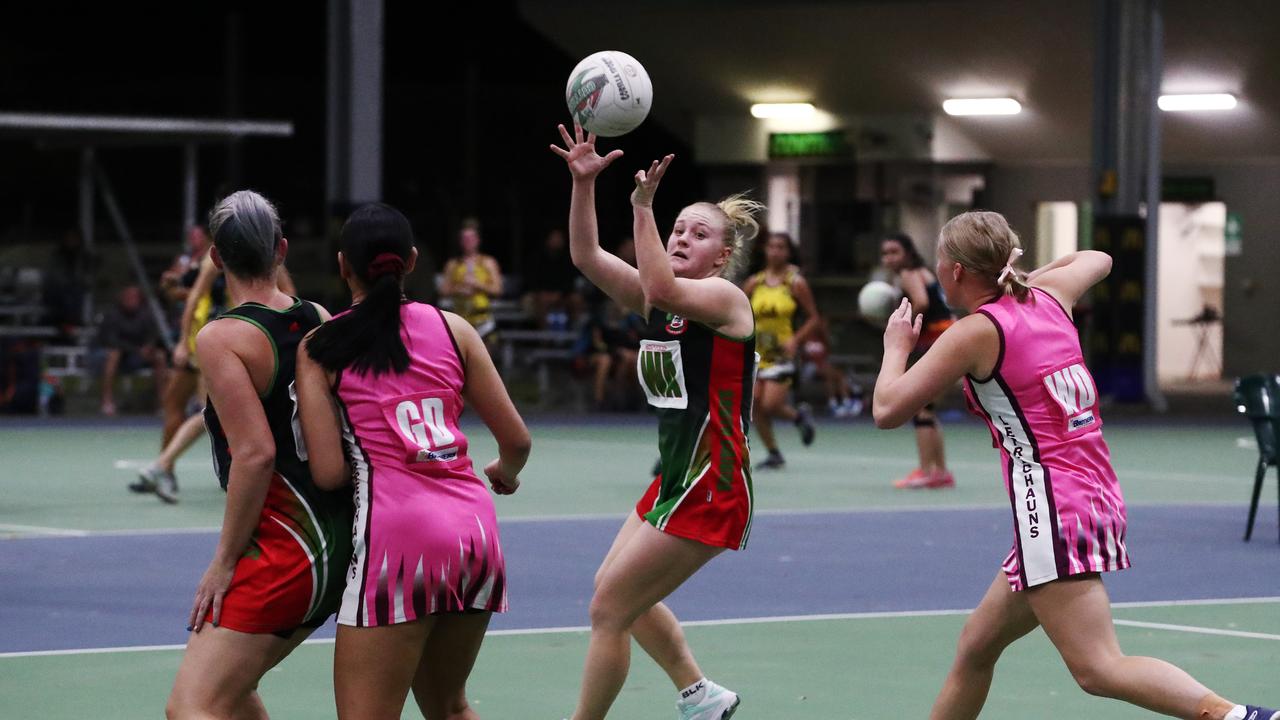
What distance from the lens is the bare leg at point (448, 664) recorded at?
4309mm

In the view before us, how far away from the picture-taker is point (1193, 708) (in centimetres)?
464

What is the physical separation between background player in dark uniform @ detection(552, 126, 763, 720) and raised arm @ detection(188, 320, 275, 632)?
129cm

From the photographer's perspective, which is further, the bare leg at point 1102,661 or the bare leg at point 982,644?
the bare leg at point 982,644

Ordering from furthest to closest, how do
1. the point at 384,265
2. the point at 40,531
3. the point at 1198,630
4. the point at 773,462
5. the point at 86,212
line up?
the point at 86,212 → the point at 773,462 → the point at 40,531 → the point at 1198,630 → the point at 384,265

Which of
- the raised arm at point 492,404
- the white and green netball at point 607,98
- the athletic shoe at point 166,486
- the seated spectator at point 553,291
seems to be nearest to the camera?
the raised arm at point 492,404

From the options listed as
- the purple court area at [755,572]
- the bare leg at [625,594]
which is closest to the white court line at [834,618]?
the purple court area at [755,572]

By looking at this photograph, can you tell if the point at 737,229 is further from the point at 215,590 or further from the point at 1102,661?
the point at 215,590

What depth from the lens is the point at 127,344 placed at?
2141 cm

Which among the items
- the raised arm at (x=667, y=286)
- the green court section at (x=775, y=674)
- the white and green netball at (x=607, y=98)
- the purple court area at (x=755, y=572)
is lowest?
the purple court area at (x=755, y=572)

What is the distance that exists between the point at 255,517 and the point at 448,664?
0.56 m

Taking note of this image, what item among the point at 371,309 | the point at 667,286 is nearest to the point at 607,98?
the point at 667,286

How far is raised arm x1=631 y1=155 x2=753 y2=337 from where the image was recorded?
524cm

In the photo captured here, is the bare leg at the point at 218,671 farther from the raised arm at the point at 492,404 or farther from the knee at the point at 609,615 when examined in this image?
the knee at the point at 609,615

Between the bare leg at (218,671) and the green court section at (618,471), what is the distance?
718 cm
